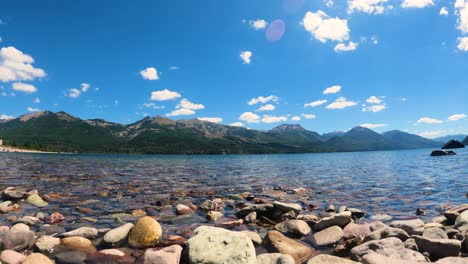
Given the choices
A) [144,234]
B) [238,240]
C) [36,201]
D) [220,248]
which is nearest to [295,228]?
[238,240]

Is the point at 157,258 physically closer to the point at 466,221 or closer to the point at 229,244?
the point at 229,244

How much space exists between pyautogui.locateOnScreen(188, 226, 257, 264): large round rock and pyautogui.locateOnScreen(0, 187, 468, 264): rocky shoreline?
26 mm

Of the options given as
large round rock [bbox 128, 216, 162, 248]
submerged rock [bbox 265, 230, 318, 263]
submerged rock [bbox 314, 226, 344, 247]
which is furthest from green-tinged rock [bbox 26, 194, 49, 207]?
submerged rock [bbox 314, 226, 344, 247]

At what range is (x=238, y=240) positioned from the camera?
335 inches

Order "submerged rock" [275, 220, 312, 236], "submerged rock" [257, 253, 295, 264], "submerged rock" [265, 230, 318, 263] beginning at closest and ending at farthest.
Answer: "submerged rock" [257, 253, 295, 264]
"submerged rock" [265, 230, 318, 263]
"submerged rock" [275, 220, 312, 236]

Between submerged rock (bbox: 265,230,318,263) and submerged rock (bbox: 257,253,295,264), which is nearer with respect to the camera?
submerged rock (bbox: 257,253,295,264)

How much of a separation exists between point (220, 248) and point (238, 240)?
23.3 inches

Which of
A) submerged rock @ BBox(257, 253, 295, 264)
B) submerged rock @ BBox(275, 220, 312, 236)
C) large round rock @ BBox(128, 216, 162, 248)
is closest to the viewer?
submerged rock @ BBox(257, 253, 295, 264)

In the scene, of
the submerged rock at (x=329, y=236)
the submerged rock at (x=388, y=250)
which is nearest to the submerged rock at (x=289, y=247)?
the submerged rock at (x=329, y=236)

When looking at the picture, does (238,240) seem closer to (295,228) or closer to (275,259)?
(275,259)

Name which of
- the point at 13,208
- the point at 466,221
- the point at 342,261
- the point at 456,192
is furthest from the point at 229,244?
the point at 456,192

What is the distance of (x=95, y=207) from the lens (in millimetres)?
16625

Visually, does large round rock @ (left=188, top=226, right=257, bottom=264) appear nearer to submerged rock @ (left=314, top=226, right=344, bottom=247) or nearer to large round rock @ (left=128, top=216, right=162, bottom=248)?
large round rock @ (left=128, top=216, right=162, bottom=248)

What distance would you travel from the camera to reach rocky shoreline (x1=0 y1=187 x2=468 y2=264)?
8.17 metres
